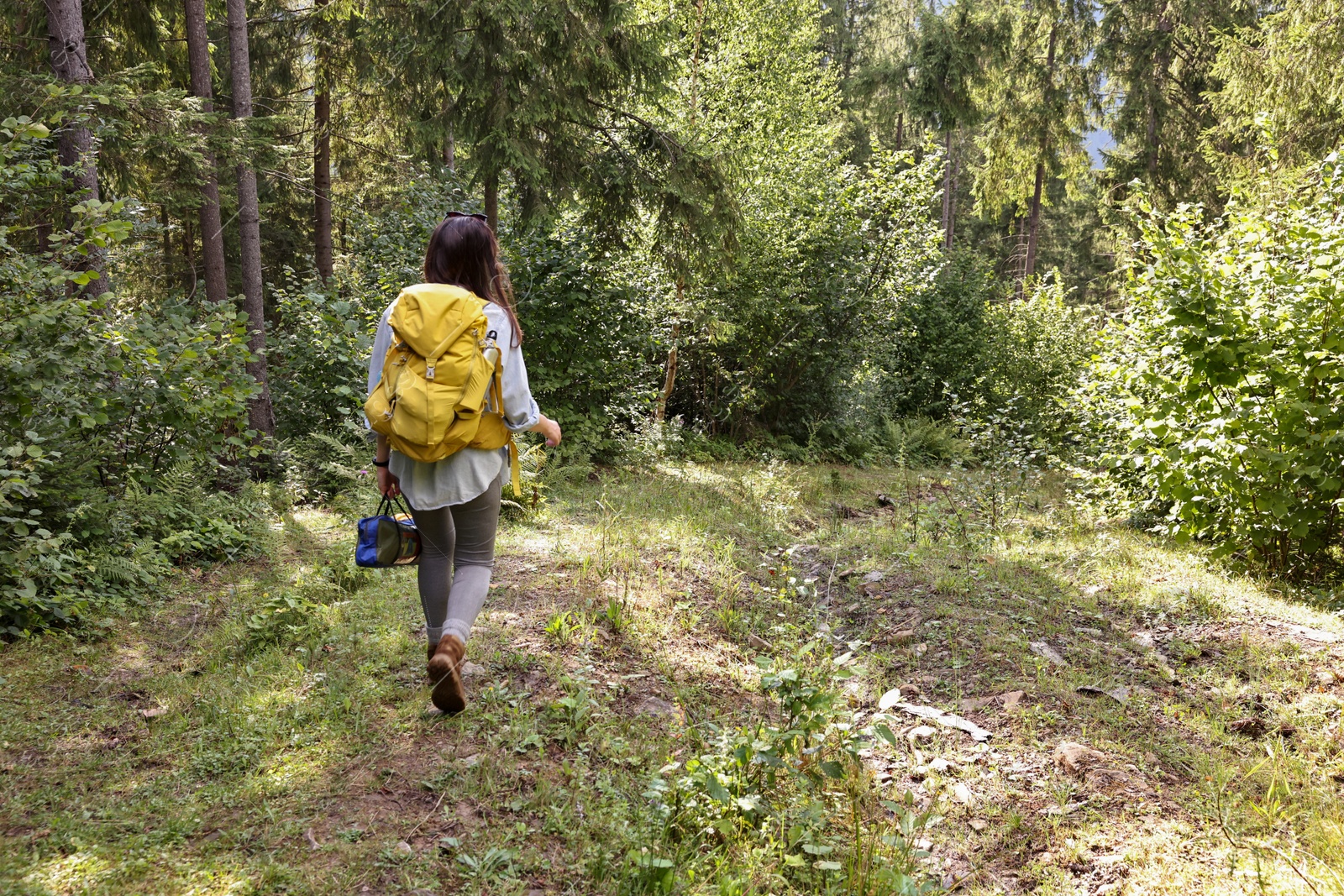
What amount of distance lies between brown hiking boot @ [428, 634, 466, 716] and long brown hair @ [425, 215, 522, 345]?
50.2 inches

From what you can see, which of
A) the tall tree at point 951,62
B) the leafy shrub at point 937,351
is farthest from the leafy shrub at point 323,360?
the tall tree at point 951,62

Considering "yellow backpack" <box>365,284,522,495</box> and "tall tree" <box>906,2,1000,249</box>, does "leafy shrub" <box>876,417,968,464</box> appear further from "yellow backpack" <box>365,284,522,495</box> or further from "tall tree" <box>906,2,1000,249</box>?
"yellow backpack" <box>365,284,522,495</box>

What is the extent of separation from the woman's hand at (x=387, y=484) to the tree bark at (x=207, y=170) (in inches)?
184

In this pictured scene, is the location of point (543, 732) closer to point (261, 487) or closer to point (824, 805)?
point (824, 805)

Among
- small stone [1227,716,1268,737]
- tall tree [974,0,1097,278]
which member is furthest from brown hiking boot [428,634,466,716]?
tall tree [974,0,1097,278]

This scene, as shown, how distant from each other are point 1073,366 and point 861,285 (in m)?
5.11

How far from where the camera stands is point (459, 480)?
3.26m

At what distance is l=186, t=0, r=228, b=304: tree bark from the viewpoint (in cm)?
874

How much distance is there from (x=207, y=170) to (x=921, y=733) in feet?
24.1

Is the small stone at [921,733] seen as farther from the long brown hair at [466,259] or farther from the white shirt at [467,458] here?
the long brown hair at [466,259]

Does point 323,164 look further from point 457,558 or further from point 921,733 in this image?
point 921,733

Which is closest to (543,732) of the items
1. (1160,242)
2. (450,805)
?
(450,805)

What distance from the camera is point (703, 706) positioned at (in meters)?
3.95

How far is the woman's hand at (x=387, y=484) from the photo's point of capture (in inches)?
138
